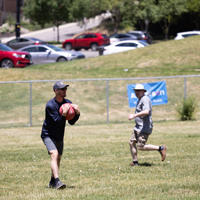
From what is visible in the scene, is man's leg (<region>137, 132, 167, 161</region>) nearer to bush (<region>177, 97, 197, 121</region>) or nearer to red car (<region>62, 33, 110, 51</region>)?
bush (<region>177, 97, 197, 121</region>)

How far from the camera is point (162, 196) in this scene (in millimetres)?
5934

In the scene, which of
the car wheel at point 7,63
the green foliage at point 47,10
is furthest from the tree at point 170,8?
the car wheel at point 7,63

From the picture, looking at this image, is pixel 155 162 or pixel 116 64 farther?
pixel 116 64

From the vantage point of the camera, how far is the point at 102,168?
816 centimetres

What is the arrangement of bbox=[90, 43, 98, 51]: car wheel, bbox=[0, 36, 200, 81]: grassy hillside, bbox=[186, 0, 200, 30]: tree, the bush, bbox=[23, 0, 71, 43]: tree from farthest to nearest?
bbox=[186, 0, 200, 30]: tree
bbox=[23, 0, 71, 43]: tree
bbox=[90, 43, 98, 51]: car wheel
bbox=[0, 36, 200, 81]: grassy hillside
the bush

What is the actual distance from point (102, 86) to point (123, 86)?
121 centimetres

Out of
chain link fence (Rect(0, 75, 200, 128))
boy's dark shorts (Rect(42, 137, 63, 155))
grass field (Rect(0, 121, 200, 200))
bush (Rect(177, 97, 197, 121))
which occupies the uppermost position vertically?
boy's dark shorts (Rect(42, 137, 63, 155))

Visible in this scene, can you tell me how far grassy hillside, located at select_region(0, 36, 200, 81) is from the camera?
22.2m

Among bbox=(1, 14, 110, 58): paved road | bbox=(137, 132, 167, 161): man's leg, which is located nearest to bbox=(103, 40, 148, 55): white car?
bbox=(137, 132, 167, 161): man's leg

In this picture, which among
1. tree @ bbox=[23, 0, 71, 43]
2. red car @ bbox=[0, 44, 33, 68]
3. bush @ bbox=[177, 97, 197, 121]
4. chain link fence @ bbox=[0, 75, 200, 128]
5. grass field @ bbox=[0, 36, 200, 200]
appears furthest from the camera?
tree @ bbox=[23, 0, 71, 43]

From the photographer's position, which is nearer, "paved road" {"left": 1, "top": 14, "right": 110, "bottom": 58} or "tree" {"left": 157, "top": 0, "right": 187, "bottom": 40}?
"tree" {"left": 157, "top": 0, "right": 187, "bottom": 40}

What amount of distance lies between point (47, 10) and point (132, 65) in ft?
95.3

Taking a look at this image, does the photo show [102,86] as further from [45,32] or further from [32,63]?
[45,32]

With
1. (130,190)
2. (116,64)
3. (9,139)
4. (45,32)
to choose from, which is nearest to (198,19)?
(45,32)
